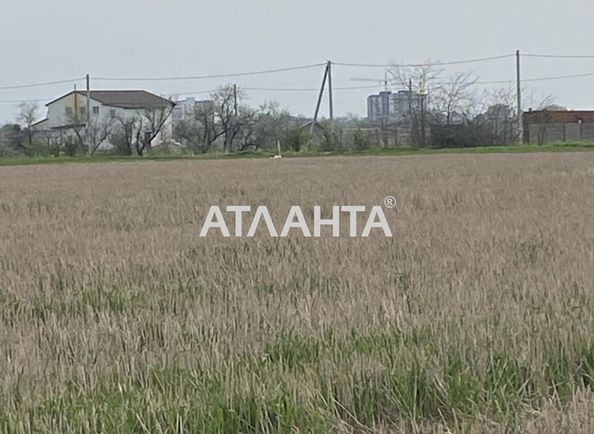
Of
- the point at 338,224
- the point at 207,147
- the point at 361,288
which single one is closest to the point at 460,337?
the point at 361,288

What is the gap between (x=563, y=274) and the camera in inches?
202

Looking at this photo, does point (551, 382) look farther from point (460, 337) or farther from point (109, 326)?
point (109, 326)

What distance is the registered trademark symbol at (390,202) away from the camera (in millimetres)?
11105

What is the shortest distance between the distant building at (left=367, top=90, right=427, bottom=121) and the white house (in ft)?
59.0

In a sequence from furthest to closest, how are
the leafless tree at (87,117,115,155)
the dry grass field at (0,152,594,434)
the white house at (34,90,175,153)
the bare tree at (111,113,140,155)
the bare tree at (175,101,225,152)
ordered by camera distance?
1. the bare tree at (175,101,225,152)
2. the white house at (34,90,175,153)
3. the leafless tree at (87,117,115,155)
4. the bare tree at (111,113,140,155)
5. the dry grass field at (0,152,594,434)

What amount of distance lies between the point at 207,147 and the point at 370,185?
43366 millimetres

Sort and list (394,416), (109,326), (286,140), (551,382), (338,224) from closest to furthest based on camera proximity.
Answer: (394,416), (551,382), (109,326), (338,224), (286,140)

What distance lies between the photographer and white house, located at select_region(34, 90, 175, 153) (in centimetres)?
5731

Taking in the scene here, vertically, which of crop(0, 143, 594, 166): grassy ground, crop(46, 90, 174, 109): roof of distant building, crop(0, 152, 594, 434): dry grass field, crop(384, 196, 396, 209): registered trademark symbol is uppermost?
crop(46, 90, 174, 109): roof of distant building

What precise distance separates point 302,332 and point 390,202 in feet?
26.1

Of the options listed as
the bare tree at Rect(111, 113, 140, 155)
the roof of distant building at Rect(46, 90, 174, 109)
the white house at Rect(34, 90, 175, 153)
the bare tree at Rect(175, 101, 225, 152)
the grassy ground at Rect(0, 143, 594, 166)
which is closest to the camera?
the grassy ground at Rect(0, 143, 594, 166)

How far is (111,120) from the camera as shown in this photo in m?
60.2

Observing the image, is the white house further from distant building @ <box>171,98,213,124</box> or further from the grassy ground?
the grassy ground

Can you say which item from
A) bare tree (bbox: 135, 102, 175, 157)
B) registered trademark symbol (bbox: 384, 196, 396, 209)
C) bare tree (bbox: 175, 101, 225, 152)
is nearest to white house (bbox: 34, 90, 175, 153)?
bare tree (bbox: 135, 102, 175, 157)
